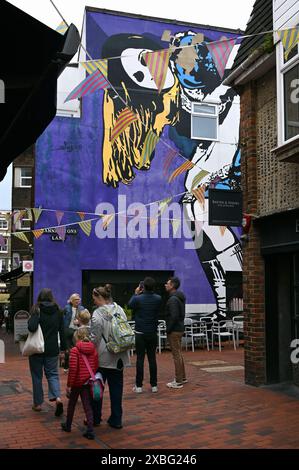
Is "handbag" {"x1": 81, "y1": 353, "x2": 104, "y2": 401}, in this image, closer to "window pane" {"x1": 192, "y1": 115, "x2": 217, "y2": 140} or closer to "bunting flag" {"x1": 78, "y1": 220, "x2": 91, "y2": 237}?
"bunting flag" {"x1": 78, "y1": 220, "x2": 91, "y2": 237}

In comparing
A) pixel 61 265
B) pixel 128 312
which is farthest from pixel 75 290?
pixel 128 312

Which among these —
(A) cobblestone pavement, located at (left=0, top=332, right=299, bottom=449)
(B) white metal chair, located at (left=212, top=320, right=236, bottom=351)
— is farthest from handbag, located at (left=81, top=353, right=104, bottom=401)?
(B) white metal chair, located at (left=212, top=320, right=236, bottom=351)

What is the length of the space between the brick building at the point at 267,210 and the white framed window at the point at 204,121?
7854 millimetres

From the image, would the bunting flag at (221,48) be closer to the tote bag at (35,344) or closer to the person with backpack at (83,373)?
the person with backpack at (83,373)

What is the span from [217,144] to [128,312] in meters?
6.37

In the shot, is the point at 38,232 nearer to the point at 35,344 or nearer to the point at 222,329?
the point at 222,329

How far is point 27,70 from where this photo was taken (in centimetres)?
342

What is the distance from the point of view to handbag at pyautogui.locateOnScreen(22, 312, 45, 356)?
22.0 ft

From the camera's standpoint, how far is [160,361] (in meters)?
12.4

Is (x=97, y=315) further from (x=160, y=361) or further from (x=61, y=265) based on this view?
(x=61, y=265)

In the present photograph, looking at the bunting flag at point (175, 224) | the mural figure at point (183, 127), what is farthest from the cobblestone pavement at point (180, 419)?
the mural figure at point (183, 127)

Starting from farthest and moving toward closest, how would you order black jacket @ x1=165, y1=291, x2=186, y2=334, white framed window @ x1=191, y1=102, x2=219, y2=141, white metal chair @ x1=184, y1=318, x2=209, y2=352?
white framed window @ x1=191, y1=102, x2=219, y2=141, white metal chair @ x1=184, y1=318, x2=209, y2=352, black jacket @ x1=165, y1=291, x2=186, y2=334

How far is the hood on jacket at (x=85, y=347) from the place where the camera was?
225 inches

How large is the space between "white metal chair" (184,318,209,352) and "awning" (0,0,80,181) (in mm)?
11588
